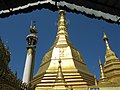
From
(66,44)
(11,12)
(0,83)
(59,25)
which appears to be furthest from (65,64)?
(11,12)

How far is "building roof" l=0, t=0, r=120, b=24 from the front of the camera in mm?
2460

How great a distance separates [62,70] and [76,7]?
19.3 metres

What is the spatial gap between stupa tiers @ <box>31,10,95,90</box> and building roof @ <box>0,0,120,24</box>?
47.6 ft

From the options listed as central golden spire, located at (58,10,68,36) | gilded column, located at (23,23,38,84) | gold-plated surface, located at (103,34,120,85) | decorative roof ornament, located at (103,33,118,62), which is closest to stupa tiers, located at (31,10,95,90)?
central golden spire, located at (58,10,68,36)

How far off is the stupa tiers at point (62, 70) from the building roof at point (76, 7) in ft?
47.6

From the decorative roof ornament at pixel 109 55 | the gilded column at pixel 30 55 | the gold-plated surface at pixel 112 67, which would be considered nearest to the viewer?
the gilded column at pixel 30 55

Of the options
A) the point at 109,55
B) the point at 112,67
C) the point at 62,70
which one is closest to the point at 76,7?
the point at 62,70

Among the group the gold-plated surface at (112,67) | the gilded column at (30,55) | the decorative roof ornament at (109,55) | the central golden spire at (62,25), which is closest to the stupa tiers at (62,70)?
the central golden spire at (62,25)

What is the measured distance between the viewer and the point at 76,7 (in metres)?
2.53

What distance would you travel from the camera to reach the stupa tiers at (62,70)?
19675 millimetres

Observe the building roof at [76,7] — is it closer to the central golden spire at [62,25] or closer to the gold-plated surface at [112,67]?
the gold-plated surface at [112,67]

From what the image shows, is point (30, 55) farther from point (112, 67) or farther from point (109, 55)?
point (109, 55)

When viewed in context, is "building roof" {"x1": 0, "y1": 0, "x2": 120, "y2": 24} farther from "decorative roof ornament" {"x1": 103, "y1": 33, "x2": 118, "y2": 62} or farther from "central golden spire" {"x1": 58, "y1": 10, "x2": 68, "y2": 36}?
"central golden spire" {"x1": 58, "y1": 10, "x2": 68, "y2": 36}

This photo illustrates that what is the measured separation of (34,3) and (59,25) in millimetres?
27262
